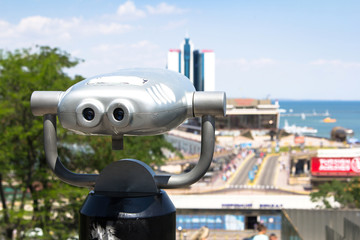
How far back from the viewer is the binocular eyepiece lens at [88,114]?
2.04 meters

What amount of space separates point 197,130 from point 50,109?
80.3m

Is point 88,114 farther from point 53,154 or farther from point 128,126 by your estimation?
point 53,154

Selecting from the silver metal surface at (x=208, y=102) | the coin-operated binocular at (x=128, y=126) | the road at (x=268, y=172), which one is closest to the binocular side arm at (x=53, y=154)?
the coin-operated binocular at (x=128, y=126)

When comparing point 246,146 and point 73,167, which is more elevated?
point 73,167

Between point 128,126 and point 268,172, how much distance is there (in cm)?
5344

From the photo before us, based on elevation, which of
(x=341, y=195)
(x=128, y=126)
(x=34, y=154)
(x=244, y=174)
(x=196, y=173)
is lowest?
(x=244, y=174)

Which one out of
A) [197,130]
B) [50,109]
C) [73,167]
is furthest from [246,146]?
[50,109]

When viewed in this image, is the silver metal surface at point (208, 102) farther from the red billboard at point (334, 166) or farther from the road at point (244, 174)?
the road at point (244, 174)

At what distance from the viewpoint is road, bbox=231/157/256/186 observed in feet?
161

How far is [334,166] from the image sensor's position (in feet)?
144

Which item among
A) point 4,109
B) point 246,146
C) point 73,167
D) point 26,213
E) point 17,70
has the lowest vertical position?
point 246,146

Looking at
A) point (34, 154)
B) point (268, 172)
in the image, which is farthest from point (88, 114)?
point (268, 172)

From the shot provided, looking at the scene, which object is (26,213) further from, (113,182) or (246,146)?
(246,146)

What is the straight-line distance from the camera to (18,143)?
1377cm
